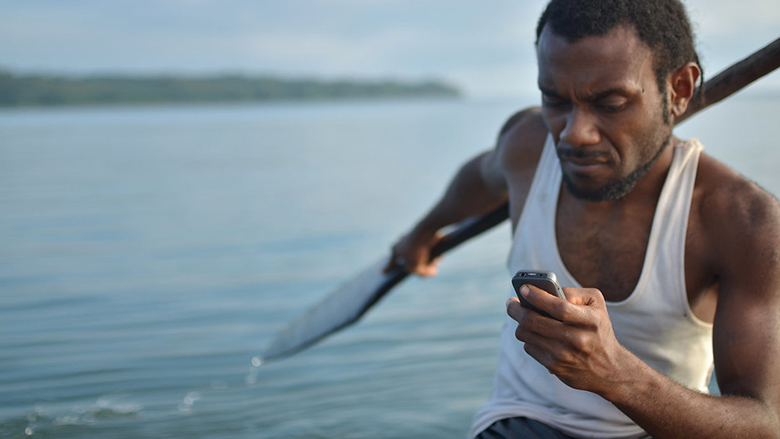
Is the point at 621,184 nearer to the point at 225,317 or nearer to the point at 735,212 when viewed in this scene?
the point at 735,212

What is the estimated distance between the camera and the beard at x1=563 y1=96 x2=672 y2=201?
2.22 meters

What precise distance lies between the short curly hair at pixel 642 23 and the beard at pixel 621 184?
0.10m

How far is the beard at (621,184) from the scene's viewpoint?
2.22 m

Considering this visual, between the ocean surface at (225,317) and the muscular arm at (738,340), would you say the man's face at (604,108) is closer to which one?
the muscular arm at (738,340)

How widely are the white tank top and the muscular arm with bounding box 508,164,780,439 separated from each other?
10 centimetres

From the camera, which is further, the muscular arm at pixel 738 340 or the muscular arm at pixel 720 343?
the muscular arm at pixel 738 340

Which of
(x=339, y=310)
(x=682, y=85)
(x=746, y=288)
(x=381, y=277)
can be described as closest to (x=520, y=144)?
(x=682, y=85)

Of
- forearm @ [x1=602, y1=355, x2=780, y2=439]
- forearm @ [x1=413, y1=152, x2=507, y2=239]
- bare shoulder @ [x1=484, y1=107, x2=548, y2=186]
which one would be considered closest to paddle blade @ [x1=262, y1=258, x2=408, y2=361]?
forearm @ [x1=413, y1=152, x2=507, y2=239]

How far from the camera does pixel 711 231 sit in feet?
6.81

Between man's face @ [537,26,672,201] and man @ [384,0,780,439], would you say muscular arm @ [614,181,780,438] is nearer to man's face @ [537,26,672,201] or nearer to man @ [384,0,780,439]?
man @ [384,0,780,439]

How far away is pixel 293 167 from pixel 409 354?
45.2ft

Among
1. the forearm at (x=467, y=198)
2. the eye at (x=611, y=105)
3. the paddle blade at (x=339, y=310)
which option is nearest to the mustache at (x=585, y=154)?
the eye at (x=611, y=105)

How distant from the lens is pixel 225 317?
6348 millimetres

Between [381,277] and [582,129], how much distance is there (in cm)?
201
